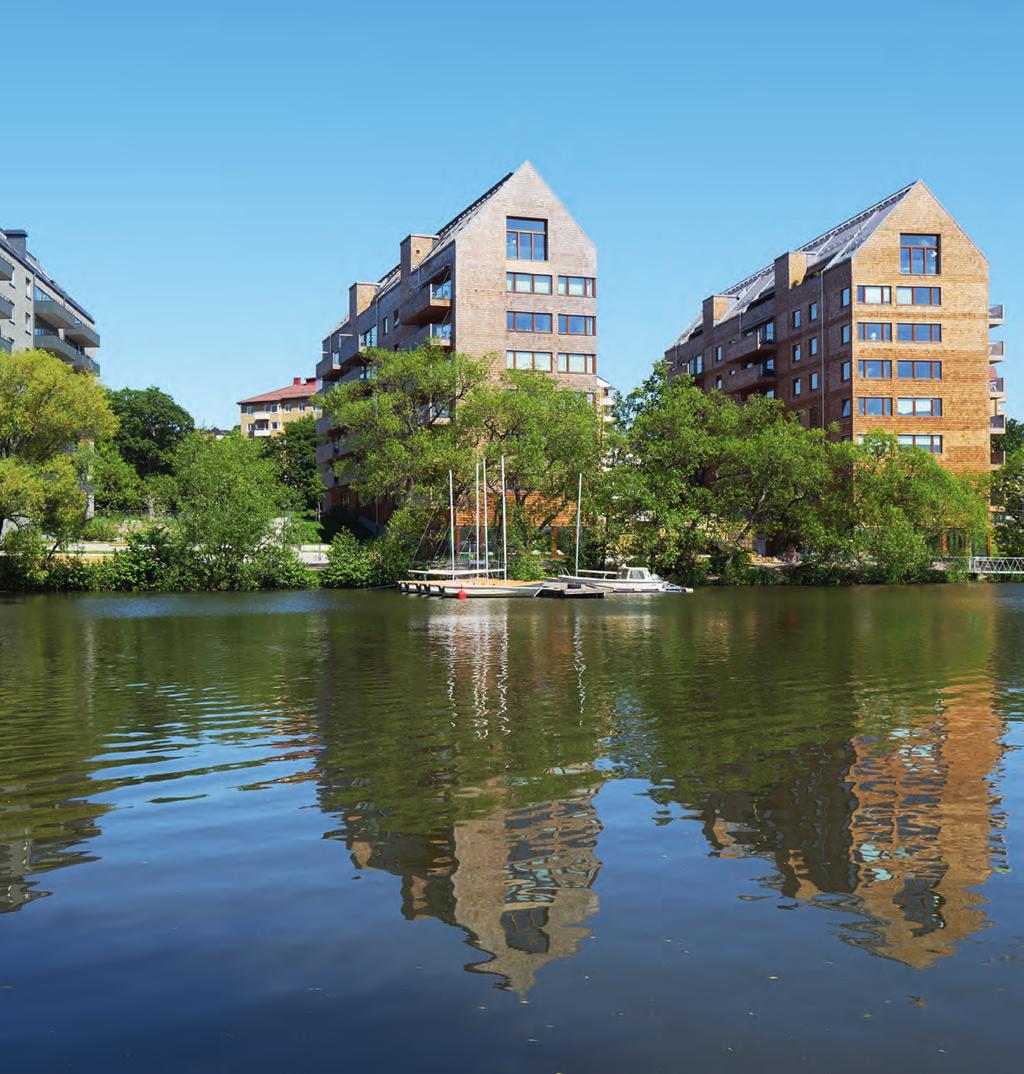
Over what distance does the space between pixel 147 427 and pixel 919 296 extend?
80.8 meters

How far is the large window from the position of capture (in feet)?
295

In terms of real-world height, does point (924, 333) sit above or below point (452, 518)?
above

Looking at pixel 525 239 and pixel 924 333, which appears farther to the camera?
pixel 924 333

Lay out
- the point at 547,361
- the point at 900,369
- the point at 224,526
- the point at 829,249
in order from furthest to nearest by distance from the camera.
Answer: the point at 829,249 < the point at 900,369 < the point at 547,361 < the point at 224,526

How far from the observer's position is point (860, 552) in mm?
78688

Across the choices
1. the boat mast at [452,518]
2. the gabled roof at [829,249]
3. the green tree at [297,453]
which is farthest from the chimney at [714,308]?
the boat mast at [452,518]

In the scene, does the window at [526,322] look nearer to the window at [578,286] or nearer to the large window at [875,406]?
the window at [578,286]

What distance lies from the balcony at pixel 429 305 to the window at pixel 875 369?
3304 cm

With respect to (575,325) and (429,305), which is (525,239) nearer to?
(575,325)

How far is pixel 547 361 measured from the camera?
85125 millimetres

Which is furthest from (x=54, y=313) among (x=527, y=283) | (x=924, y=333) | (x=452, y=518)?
(x=924, y=333)

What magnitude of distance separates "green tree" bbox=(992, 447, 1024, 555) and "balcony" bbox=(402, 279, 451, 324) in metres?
46.2

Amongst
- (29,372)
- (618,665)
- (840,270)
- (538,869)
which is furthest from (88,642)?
(840,270)

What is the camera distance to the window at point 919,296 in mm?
90125
